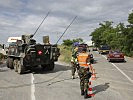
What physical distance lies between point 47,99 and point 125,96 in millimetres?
2794

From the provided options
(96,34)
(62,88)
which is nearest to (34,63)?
(62,88)

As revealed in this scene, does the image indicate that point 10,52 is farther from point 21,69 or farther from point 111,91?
point 111,91

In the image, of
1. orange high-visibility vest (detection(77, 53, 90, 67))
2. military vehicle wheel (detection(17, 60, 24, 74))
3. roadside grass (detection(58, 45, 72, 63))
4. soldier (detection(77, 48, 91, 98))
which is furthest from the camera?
roadside grass (detection(58, 45, 72, 63))

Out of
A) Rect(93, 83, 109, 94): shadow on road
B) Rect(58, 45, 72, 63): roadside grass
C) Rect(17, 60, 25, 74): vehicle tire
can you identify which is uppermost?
Rect(58, 45, 72, 63): roadside grass

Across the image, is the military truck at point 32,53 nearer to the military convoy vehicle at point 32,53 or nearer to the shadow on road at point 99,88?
the military convoy vehicle at point 32,53

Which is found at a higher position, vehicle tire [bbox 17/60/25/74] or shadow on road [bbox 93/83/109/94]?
vehicle tire [bbox 17/60/25/74]

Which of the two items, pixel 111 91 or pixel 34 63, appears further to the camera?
pixel 34 63

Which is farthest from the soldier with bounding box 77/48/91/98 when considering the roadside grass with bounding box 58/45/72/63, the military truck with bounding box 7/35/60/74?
the roadside grass with bounding box 58/45/72/63

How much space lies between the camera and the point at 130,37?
36.1m

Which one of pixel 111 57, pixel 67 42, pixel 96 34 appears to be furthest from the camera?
pixel 96 34

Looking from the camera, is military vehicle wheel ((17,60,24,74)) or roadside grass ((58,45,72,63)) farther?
roadside grass ((58,45,72,63))

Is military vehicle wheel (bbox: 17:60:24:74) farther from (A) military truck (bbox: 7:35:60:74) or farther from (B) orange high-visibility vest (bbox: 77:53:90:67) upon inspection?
(B) orange high-visibility vest (bbox: 77:53:90:67)

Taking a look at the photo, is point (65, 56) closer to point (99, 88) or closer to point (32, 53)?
point (32, 53)

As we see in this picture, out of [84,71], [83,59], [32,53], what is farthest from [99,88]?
[32,53]
